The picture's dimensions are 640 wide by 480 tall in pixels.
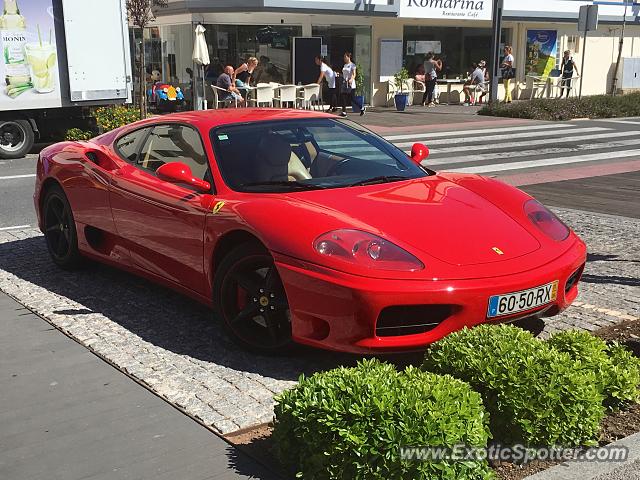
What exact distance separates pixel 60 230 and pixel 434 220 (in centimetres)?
340

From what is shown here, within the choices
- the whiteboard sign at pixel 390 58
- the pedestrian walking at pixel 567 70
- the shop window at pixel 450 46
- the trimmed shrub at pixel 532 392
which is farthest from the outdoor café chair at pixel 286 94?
the trimmed shrub at pixel 532 392

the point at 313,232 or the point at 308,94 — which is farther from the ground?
the point at 313,232

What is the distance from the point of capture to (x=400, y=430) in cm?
296

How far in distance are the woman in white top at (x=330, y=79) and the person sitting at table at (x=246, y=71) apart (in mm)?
2024

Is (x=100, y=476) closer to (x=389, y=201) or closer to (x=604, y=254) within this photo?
(x=389, y=201)

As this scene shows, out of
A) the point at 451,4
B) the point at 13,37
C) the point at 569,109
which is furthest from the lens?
the point at 451,4

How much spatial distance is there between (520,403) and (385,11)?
2368 cm

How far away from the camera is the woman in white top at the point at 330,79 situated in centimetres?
2397

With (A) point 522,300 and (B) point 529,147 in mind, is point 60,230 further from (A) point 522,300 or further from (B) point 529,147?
(B) point 529,147

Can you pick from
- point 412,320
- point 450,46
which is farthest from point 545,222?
point 450,46

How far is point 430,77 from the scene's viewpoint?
27.9 m

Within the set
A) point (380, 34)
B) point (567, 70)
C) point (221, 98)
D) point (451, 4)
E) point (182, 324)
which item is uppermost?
point (451, 4)

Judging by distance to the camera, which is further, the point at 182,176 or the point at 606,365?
the point at 182,176
